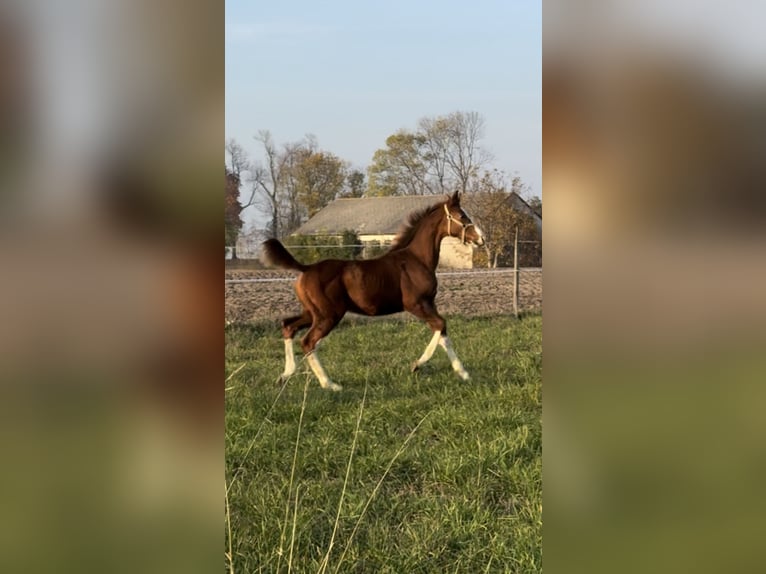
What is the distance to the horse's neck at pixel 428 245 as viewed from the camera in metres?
5.12

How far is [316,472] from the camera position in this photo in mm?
2930

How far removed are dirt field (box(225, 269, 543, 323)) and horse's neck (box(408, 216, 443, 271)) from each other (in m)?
2.74

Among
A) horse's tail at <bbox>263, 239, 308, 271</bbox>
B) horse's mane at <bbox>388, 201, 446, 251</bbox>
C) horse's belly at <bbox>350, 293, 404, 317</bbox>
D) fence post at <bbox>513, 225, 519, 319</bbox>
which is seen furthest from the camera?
fence post at <bbox>513, 225, 519, 319</bbox>

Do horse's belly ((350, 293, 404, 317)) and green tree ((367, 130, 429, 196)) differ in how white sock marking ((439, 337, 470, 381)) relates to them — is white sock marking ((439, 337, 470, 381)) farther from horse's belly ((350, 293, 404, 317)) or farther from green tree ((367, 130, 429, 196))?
green tree ((367, 130, 429, 196))

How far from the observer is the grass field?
6.41 feet
